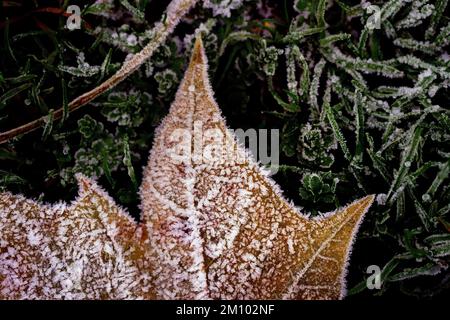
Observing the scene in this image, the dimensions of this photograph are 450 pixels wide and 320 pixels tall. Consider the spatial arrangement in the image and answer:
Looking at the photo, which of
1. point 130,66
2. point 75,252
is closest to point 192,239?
point 75,252

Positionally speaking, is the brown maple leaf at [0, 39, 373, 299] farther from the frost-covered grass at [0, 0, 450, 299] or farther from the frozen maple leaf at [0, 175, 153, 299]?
the frost-covered grass at [0, 0, 450, 299]

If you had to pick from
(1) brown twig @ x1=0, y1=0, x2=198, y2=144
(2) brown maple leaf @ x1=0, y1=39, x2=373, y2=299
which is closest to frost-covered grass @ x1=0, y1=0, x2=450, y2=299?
(1) brown twig @ x1=0, y1=0, x2=198, y2=144

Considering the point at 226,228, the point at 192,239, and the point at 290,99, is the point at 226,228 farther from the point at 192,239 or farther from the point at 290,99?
the point at 290,99

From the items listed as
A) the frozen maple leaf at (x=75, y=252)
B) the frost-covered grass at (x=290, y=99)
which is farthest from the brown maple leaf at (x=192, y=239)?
the frost-covered grass at (x=290, y=99)

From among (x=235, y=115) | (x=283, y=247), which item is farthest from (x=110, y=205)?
(x=235, y=115)

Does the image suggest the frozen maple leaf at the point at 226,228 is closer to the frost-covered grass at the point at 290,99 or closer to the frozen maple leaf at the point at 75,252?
the frozen maple leaf at the point at 75,252

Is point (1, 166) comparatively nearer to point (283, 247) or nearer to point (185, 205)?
point (185, 205)
